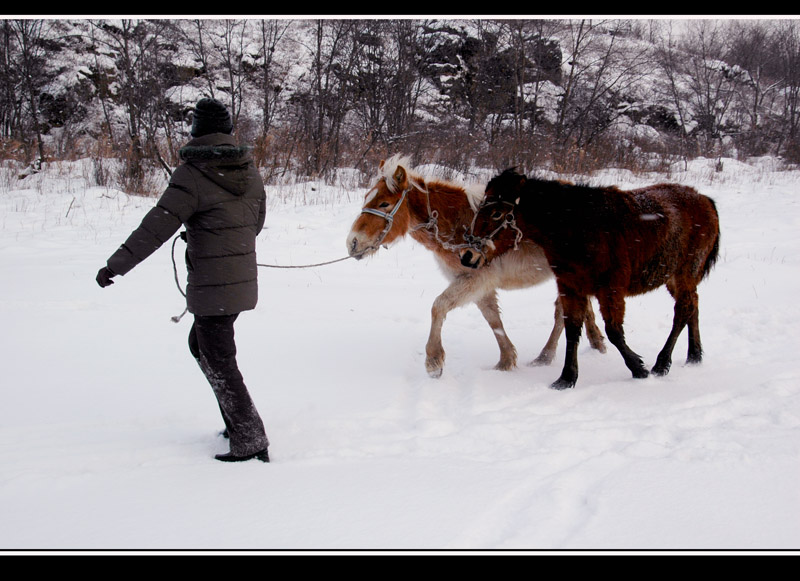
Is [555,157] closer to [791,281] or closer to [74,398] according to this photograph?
[791,281]

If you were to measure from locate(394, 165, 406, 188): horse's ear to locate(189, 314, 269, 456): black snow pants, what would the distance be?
7.92 feet

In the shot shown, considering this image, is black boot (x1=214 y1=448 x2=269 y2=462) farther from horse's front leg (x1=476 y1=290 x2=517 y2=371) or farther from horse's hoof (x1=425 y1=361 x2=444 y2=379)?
horse's front leg (x1=476 y1=290 x2=517 y2=371)

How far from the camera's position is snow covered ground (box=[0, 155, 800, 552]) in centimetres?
241

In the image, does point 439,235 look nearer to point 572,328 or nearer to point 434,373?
point 434,373

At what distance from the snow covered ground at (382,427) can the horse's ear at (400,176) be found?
170cm

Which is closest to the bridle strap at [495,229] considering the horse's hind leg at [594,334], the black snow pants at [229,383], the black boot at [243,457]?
the horse's hind leg at [594,334]

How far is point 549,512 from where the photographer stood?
8.27ft

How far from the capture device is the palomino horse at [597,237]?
4852 mm

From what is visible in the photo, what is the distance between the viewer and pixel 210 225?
3076mm

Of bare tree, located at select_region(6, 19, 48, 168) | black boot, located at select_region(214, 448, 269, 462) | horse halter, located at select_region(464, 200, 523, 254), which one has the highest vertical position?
bare tree, located at select_region(6, 19, 48, 168)

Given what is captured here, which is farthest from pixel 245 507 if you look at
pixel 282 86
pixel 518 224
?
pixel 282 86

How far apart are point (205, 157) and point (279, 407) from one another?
1.98m

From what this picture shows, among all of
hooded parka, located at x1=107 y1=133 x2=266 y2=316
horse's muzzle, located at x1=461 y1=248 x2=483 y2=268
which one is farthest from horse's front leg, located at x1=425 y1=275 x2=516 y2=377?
hooded parka, located at x1=107 y1=133 x2=266 y2=316

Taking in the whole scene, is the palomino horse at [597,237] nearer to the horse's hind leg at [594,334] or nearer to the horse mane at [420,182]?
the horse mane at [420,182]
